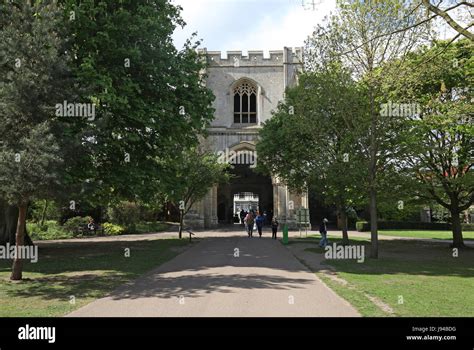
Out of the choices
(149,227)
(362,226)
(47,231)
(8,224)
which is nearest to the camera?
(8,224)

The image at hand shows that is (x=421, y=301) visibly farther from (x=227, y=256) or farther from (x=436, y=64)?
(x=227, y=256)

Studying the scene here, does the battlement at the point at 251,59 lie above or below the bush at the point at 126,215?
above

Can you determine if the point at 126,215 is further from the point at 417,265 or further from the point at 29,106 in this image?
the point at 417,265

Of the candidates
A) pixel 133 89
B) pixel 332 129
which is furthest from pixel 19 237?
pixel 332 129

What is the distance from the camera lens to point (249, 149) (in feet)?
134

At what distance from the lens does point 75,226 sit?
101 ft

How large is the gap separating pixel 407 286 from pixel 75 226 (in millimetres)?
26248

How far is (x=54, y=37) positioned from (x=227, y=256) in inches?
391

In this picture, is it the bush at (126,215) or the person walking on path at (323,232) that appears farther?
the bush at (126,215)

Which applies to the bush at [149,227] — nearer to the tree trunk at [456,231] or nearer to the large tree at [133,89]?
the large tree at [133,89]

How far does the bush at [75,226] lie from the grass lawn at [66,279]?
42.3ft

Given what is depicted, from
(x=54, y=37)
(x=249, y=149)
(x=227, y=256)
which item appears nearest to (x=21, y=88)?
(x=54, y=37)

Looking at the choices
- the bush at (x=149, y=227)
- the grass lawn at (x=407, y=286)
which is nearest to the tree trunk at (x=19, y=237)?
the grass lawn at (x=407, y=286)

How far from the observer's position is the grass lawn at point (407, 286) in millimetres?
7629
